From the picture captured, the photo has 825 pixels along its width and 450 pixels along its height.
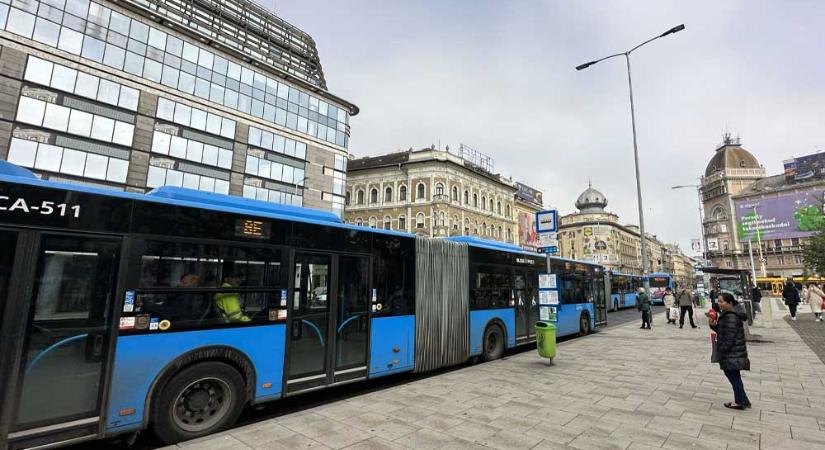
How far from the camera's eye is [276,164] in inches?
1292

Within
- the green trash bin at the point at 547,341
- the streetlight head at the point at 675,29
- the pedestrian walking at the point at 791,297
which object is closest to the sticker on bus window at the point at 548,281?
the green trash bin at the point at 547,341

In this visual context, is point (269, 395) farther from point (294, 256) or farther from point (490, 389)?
point (490, 389)

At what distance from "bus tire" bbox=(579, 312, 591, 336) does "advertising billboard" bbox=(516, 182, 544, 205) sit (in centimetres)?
6106

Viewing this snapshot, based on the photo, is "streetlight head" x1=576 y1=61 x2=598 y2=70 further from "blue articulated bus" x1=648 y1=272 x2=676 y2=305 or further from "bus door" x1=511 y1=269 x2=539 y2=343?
"blue articulated bus" x1=648 y1=272 x2=676 y2=305

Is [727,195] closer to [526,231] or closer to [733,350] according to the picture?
[526,231]

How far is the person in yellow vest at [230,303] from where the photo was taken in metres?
5.20

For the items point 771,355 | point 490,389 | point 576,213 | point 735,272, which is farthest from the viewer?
point 576,213

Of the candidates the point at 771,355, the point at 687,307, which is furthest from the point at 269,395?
the point at 687,307

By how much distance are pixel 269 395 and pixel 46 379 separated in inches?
98.7

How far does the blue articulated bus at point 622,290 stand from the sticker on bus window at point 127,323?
3133cm

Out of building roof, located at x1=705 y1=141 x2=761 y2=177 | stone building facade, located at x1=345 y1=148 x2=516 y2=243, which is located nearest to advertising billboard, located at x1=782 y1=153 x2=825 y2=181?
building roof, located at x1=705 y1=141 x2=761 y2=177

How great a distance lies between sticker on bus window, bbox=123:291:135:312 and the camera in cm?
440

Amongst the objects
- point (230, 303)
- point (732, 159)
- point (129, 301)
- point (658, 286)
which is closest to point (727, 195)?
point (732, 159)

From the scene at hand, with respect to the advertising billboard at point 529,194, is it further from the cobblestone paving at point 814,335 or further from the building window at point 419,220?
the cobblestone paving at point 814,335
